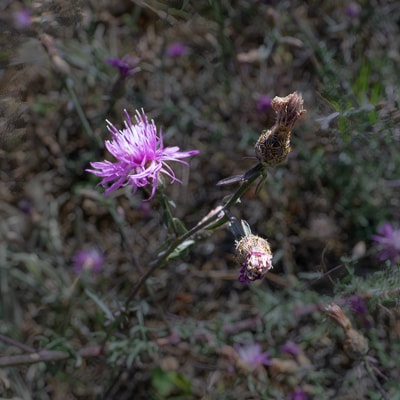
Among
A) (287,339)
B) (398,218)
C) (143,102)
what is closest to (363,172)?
(398,218)

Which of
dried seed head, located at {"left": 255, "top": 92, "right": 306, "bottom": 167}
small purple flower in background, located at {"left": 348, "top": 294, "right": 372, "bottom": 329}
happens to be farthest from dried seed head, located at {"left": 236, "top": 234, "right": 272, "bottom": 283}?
small purple flower in background, located at {"left": 348, "top": 294, "right": 372, "bottom": 329}

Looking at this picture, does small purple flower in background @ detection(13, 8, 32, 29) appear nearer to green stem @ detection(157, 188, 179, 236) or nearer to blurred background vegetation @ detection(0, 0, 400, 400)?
blurred background vegetation @ detection(0, 0, 400, 400)

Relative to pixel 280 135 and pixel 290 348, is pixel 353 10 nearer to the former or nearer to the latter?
pixel 290 348

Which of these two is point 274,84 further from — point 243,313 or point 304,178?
point 243,313

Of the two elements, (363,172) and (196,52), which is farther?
(196,52)

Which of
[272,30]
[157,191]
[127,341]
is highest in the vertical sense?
[157,191]

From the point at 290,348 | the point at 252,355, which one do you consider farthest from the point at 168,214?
the point at 290,348
